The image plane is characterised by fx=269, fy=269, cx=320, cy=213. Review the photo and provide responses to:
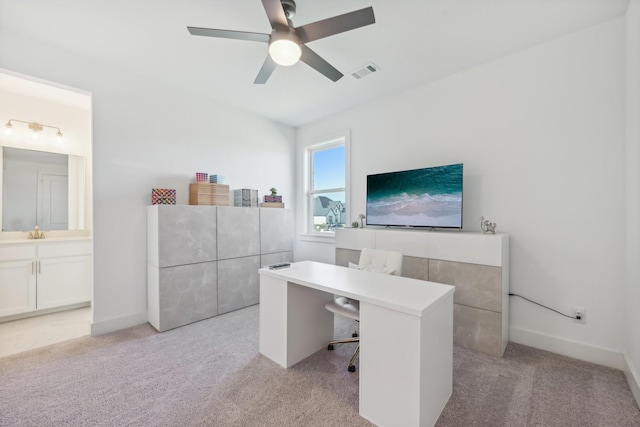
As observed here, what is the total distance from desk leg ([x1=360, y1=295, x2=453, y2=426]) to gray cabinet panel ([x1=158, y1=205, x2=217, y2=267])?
230 cm

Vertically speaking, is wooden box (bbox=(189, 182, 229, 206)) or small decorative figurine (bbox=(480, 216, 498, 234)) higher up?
wooden box (bbox=(189, 182, 229, 206))

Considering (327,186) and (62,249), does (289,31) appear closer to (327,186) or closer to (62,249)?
(327,186)

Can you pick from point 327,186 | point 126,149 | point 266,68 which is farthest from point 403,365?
point 126,149

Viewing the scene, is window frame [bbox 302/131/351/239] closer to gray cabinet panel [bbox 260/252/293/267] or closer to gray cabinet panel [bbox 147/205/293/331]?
gray cabinet panel [bbox 260/252/293/267]

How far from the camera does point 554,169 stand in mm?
2445

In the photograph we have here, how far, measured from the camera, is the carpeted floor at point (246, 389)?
1.65 m

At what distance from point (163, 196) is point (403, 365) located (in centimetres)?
301

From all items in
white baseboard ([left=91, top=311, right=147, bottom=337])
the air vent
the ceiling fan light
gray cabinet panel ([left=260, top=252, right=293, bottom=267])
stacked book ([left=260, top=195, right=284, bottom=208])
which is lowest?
white baseboard ([left=91, top=311, right=147, bottom=337])

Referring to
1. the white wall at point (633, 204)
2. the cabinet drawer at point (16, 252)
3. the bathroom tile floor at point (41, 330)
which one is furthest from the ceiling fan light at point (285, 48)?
the cabinet drawer at point (16, 252)

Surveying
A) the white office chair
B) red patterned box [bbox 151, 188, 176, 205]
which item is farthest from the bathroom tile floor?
the white office chair

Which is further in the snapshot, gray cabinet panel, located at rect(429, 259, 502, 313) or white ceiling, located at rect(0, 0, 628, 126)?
gray cabinet panel, located at rect(429, 259, 502, 313)

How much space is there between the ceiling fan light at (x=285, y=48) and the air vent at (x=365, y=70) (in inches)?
45.4

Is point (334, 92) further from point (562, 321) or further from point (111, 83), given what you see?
point (562, 321)

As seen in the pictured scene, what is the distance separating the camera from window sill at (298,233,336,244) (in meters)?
Answer: 4.21
